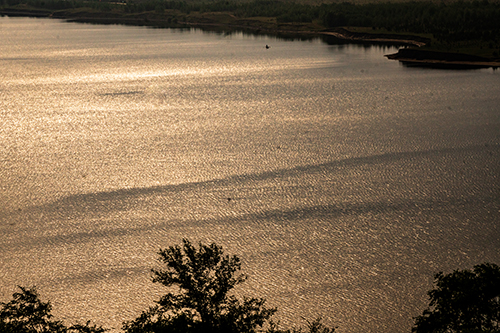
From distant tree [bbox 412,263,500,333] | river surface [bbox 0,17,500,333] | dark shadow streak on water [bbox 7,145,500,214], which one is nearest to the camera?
distant tree [bbox 412,263,500,333]

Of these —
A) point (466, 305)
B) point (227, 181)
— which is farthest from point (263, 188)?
point (466, 305)

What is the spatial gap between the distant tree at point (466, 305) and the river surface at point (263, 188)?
6971 millimetres

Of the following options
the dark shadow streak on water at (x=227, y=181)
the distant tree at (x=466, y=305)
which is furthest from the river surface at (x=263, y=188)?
the distant tree at (x=466, y=305)

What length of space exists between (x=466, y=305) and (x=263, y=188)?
91.4ft

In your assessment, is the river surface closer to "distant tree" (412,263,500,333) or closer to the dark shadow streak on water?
the dark shadow streak on water

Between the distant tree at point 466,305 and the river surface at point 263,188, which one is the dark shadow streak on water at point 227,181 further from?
the distant tree at point 466,305

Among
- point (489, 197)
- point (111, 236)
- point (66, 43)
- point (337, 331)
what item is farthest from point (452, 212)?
point (66, 43)

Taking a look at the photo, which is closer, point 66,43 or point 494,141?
point 494,141

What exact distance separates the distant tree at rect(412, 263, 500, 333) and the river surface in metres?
6.97

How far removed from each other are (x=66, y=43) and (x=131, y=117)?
111m

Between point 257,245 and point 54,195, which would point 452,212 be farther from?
point 54,195

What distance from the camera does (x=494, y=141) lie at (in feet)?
212

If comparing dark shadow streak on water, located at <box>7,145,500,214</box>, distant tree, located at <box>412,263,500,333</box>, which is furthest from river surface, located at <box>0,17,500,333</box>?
distant tree, located at <box>412,263,500,333</box>

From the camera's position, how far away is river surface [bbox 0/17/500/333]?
35875mm
